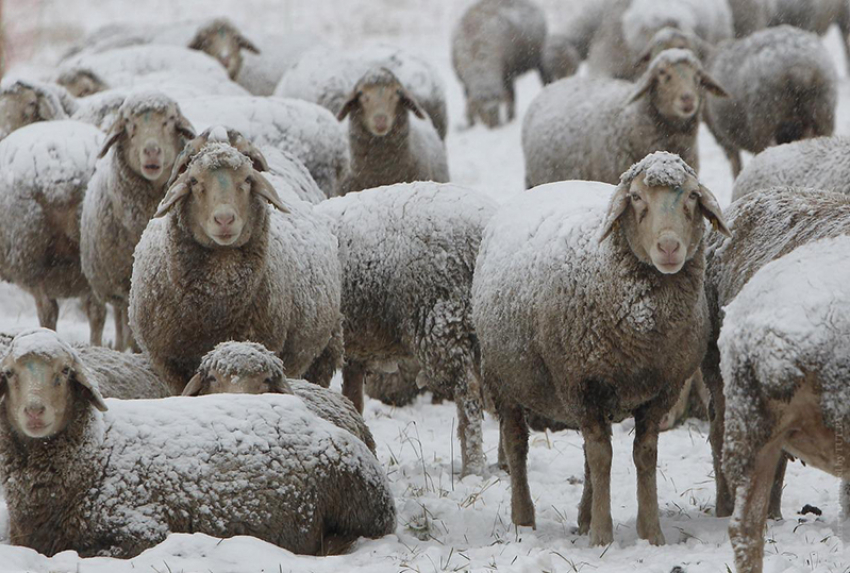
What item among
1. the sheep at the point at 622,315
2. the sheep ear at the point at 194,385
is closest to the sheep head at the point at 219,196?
the sheep ear at the point at 194,385

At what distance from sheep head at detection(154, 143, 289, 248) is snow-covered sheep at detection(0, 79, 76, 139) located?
443cm

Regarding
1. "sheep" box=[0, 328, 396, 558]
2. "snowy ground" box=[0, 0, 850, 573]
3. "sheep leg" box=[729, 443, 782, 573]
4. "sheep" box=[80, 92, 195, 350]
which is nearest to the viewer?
"sheep leg" box=[729, 443, 782, 573]

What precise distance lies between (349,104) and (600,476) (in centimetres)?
607

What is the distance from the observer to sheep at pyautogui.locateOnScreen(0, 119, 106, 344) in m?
9.54

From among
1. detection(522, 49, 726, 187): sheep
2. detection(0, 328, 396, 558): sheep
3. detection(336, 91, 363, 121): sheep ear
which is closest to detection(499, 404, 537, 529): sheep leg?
detection(0, 328, 396, 558): sheep

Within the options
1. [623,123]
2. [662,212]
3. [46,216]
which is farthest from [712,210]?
[623,123]

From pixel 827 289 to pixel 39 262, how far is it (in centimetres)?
626

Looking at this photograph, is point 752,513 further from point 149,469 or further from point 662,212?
point 149,469

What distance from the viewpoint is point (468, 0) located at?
3161cm

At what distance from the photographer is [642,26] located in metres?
19.2

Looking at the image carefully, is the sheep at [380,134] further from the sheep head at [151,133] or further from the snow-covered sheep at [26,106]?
the sheep head at [151,133]

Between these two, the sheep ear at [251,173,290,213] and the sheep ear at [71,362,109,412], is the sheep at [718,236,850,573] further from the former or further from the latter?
the sheep ear at [251,173,290,213]

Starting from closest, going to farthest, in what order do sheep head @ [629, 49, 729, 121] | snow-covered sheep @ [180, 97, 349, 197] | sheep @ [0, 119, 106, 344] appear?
sheep @ [0, 119, 106, 344]
snow-covered sheep @ [180, 97, 349, 197]
sheep head @ [629, 49, 729, 121]

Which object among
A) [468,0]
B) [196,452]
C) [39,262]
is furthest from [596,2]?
[196,452]
